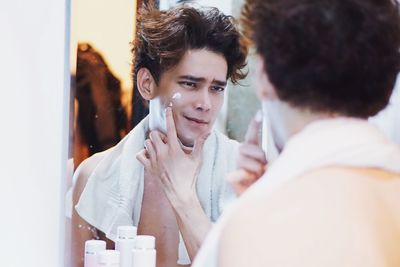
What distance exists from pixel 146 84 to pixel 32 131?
0.34 m

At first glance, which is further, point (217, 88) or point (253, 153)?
point (217, 88)

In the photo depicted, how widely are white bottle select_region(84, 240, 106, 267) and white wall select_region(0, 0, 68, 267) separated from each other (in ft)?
0.35

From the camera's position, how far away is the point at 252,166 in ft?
4.49

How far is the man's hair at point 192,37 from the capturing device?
1833 millimetres

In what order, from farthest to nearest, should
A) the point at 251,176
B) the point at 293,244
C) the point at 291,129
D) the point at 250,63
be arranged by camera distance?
the point at 250,63, the point at 251,176, the point at 291,129, the point at 293,244

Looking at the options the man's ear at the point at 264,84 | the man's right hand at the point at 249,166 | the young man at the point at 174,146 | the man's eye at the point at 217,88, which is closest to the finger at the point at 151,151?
the young man at the point at 174,146

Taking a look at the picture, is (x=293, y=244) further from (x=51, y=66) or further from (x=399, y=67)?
(x=51, y=66)

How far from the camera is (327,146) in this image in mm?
1093

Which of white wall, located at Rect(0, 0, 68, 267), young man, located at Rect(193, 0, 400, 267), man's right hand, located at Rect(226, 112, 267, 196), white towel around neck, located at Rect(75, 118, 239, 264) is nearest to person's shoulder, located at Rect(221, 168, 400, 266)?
young man, located at Rect(193, 0, 400, 267)

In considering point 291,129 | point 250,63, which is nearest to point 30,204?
point 250,63

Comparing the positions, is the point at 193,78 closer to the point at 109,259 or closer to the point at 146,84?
the point at 146,84

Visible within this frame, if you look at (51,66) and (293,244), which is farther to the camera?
(51,66)

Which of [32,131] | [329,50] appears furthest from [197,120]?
[329,50]

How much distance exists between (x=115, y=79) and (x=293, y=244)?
3.16 feet
